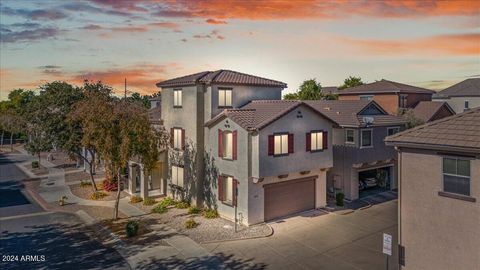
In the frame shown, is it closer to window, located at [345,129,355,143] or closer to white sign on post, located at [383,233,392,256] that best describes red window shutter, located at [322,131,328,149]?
window, located at [345,129,355,143]

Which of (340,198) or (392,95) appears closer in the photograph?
(340,198)

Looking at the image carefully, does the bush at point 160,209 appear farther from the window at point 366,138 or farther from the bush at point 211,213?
the window at point 366,138

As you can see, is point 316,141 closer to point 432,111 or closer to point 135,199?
point 135,199

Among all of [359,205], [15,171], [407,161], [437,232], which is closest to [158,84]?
[359,205]

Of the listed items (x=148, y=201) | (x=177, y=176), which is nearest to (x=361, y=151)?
(x=177, y=176)

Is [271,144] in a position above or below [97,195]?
above

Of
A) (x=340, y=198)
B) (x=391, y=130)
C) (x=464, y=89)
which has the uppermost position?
(x=464, y=89)

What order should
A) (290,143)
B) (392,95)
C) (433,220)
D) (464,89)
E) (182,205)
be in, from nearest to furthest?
(433,220)
(290,143)
(182,205)
(392,95)
(464,89)
